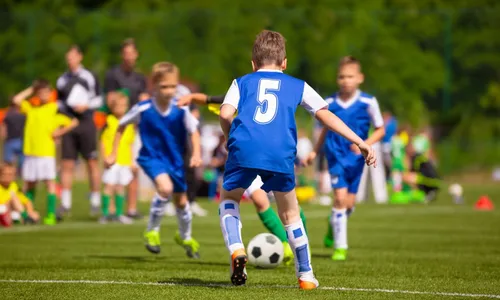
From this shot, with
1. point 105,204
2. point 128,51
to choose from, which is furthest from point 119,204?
point 128,51

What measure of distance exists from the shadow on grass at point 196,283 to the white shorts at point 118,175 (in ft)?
26.1

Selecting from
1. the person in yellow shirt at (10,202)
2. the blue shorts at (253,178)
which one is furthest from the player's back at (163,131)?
the person in yellow shirt at (10,202)

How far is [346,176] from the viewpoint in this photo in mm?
10367

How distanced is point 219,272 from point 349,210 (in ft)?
8.22

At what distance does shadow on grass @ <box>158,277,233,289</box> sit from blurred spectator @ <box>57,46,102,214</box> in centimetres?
788

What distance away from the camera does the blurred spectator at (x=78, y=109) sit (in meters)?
15.4

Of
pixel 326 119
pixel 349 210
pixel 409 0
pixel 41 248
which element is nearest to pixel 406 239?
pixel 349 210

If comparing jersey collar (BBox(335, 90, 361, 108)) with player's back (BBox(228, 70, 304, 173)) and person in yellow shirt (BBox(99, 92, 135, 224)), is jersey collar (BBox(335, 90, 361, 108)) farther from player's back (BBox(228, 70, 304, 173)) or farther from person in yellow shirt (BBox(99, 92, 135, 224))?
person in yellow shirt (BBox(99, 92, 135, 224))

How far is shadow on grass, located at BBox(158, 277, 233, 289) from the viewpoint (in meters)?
7.47

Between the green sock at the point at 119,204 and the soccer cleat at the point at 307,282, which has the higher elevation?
the green sock at the point at 119,204

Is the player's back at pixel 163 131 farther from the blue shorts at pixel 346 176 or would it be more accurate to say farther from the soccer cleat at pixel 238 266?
the soccer cleat at pixel 238 266

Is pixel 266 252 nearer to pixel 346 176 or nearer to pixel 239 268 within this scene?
pixel 346 176

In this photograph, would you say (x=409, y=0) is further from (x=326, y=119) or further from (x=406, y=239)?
(x=326, y=119)

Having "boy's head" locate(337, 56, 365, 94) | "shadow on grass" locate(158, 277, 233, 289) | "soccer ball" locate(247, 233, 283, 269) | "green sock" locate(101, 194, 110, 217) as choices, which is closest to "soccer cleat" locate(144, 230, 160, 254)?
"soccer ball" locate(247, 233, 283, 269)
